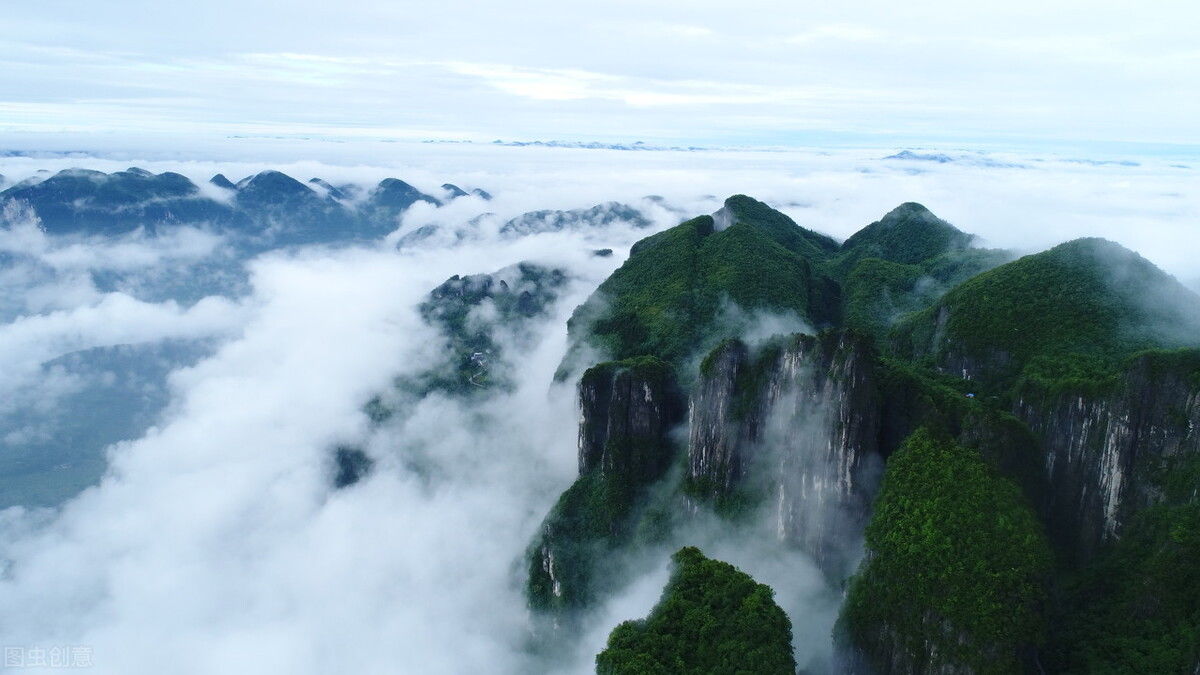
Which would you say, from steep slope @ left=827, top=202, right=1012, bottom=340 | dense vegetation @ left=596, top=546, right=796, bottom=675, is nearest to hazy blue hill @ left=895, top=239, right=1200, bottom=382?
steep slope @ left=827, top=202, right=1012, bottom=340

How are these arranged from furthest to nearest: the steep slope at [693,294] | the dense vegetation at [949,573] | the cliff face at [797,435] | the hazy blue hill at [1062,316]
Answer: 1. the steep slope at [693,294]
2. the hazy blue hill at [1062,316]
3. the cliff face at [797,435]
4. the dense vegetation at [949,573]

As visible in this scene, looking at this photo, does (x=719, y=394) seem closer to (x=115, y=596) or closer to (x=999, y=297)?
(x=999, y=297)

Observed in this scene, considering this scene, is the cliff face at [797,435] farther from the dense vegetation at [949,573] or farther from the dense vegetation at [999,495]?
the dense vegetation at [949,573]

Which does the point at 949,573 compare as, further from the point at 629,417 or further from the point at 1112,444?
the point at 629,417

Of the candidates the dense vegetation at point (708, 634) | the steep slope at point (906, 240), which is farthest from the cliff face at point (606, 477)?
the steep slope at point (906, 240)

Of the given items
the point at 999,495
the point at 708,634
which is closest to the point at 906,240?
the point at 999,495
